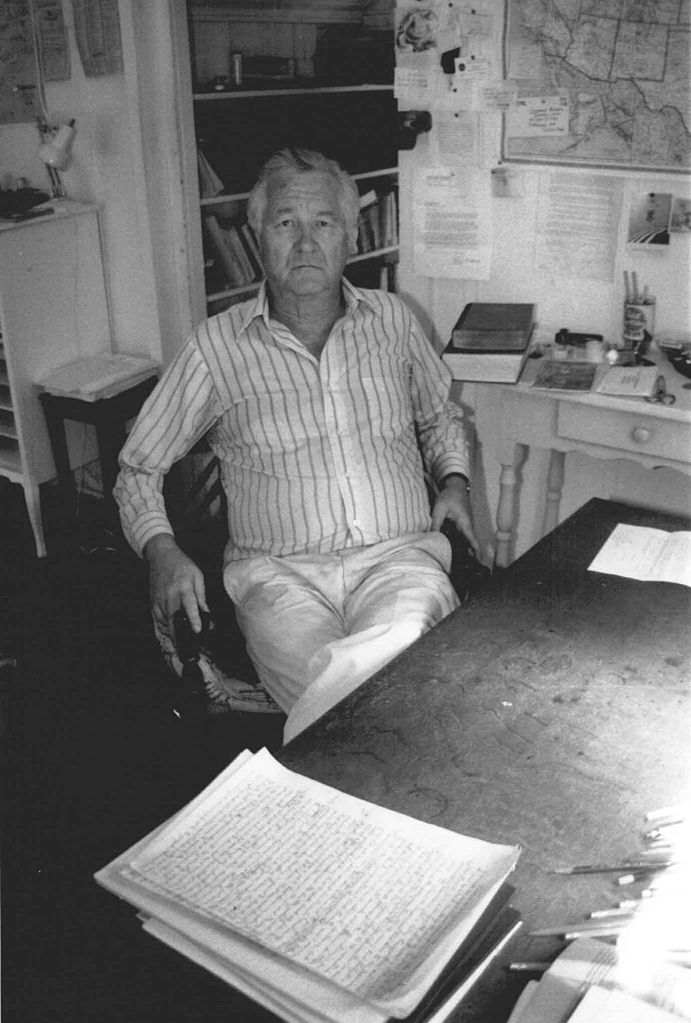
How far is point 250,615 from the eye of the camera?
186 cm

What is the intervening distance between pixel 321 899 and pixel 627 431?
1.44 metres

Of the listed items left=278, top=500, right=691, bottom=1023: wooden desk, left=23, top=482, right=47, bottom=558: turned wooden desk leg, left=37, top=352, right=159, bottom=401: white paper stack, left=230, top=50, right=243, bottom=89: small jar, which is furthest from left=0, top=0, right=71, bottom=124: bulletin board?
left=278, top=500, right=691, bottom=1023: wooden desk

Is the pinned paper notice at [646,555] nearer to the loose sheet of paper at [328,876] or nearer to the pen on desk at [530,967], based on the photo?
the loose sheet of paper at [328,876]

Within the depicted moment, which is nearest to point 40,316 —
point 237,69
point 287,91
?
point 237,69

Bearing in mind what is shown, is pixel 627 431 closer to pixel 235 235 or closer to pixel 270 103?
pixel 235 235

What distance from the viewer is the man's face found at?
2.03 metres

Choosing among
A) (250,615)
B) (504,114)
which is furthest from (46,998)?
(504,114)

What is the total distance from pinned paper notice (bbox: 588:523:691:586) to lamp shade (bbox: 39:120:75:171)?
244 centimetres

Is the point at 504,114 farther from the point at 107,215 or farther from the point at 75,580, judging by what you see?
the point at 75,580

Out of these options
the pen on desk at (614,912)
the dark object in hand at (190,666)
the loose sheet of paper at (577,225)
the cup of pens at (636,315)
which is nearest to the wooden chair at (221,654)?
the dark object in hand at (190,666)

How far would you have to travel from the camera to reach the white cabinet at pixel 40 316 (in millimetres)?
3143

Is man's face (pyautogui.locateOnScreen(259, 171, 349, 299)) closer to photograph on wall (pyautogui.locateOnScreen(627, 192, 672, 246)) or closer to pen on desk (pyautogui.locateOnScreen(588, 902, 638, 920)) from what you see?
photograph on wall (pyautogui.locateOnScreen(627, 192, 672, 246))

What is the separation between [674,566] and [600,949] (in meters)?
0.81

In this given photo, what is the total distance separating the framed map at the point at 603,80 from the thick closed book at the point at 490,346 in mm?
376
